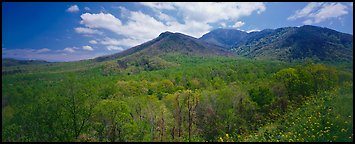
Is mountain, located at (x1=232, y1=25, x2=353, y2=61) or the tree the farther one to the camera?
mountain, located at (x1=232, y1=25, x2=353, y2=61)

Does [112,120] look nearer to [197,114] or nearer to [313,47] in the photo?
[197,114]

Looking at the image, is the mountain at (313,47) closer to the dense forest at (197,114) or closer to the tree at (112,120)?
the dense forest at (197,114)

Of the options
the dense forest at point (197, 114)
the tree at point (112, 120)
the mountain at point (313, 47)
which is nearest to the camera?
the dense forest at point (197, 114)

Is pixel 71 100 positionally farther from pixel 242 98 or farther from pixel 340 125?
pixel 242 98

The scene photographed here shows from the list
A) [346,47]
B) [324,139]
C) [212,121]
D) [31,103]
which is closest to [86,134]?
[31,103]

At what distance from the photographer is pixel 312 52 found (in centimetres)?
13625

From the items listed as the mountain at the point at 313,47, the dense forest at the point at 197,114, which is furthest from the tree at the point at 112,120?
the mountain at the point at 313,47

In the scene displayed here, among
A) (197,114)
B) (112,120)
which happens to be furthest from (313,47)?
(112,120)

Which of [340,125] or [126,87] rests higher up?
[340,125]

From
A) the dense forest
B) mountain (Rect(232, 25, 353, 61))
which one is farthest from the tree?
mountain (Rect(232, 25, 353, 61))

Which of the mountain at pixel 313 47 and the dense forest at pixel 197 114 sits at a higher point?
the mountain at pixel 313 47

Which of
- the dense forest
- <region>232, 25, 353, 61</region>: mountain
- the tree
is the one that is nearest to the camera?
the dense forest

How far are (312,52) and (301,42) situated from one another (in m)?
27.6

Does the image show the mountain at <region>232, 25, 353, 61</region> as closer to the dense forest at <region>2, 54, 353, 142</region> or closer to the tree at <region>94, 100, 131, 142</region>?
the dense forest at <region>2, 54, 353, 142</region>
